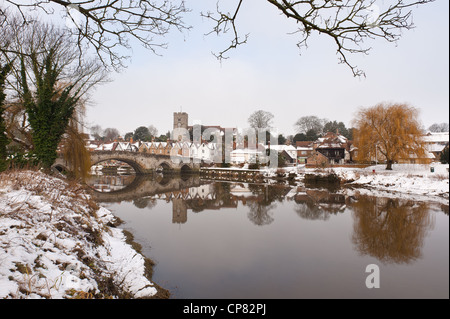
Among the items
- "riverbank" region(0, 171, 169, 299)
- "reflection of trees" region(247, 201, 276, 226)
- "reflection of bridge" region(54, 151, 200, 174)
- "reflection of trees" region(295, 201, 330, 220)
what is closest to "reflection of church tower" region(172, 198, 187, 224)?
"reflection of trees" region(247, 201, 276, 226)

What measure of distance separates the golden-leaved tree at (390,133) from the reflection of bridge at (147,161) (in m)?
24.8

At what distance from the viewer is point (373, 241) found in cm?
762

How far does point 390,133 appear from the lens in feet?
56.8

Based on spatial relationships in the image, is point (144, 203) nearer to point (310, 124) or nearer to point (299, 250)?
point (299, 250)

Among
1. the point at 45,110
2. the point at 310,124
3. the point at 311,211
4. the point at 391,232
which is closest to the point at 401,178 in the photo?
the point at 311,211

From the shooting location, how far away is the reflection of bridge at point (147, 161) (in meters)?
31.7

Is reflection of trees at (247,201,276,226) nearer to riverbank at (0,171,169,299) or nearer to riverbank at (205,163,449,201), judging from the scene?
riverbank at (205,163,449,201)

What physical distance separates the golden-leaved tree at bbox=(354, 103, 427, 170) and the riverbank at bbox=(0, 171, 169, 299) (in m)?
15.3

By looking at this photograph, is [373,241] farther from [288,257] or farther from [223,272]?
[223,272]

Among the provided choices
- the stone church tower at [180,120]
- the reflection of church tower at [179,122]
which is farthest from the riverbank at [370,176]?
the stone church tower at [180,120]

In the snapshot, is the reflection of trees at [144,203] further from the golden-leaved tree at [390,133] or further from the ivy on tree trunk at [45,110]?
the golden-leaved tree at [390,133]

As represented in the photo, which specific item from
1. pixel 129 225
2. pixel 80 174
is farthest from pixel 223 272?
pixel 80 174

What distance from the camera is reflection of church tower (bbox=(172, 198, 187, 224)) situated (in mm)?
12047

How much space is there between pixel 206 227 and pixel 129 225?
124 inches
